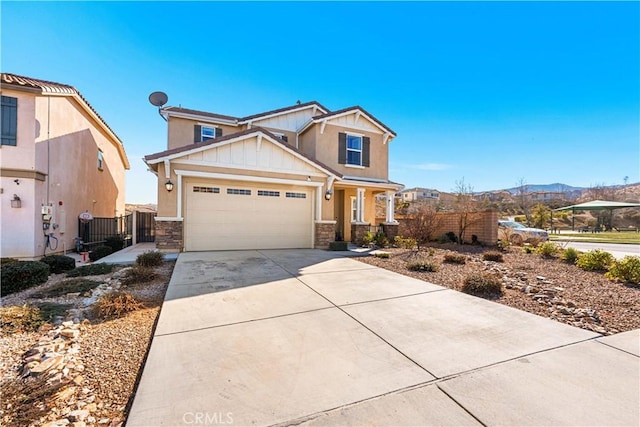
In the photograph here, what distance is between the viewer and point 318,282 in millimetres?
6148

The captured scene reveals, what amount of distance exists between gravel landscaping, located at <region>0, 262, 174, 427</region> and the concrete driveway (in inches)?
8.8

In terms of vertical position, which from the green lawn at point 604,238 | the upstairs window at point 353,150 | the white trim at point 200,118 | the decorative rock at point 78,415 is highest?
the white trim at point 200,118

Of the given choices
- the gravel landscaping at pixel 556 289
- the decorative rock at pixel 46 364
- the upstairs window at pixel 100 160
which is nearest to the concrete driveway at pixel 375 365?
the gravel landscaping at pixel 556 289

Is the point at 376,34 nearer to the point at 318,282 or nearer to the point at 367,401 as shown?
the point at 318,282

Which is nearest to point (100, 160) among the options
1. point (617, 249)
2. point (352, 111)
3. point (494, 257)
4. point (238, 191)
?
point (238, 191)

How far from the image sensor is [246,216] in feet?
36.3

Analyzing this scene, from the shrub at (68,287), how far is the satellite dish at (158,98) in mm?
10384

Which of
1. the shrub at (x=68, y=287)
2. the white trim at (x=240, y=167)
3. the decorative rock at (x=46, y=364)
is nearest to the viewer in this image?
the decorative rock at (x=46, y=364)

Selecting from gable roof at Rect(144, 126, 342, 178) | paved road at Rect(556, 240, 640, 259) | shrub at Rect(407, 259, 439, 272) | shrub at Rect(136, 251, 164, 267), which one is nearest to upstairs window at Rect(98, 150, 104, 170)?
gable roof at Rect(144, 126, 342, 178)

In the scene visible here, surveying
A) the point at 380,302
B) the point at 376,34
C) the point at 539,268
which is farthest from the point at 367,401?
the point at 376,34

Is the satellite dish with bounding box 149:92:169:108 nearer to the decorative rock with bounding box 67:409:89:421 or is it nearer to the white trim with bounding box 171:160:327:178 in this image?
the white trim with bounding box 171:160:327:178

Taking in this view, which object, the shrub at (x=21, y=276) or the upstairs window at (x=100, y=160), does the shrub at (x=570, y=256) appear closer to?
the shrub at (x=21, y=276)

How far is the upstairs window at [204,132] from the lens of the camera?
1384 cm

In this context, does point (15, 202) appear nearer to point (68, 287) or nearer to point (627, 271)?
point (68, 287)
